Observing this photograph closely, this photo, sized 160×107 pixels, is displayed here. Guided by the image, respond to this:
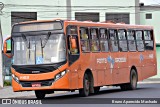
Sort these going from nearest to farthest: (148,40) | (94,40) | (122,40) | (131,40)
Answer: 1. (94,40)
2. (122,40)
3. (131,40)
4. (148,40)

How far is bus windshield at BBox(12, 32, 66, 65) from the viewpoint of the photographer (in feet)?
74.3

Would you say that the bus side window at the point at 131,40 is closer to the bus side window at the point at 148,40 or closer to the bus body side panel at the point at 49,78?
the bus side window at the point at 148,40

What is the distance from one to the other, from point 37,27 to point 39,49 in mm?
1022

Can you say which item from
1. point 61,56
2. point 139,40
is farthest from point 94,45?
point 139,40

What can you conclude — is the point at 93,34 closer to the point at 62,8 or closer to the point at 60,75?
the point at 60,75

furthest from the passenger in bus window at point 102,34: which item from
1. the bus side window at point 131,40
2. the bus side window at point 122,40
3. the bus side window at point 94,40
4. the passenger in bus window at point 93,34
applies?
the bus side window at point 131,40

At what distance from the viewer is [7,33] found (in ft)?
164

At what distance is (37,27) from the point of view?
76.6 ft

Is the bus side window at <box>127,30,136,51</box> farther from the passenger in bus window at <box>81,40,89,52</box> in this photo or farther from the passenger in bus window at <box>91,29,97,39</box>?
the passenger in bus window at <box>81,40,89,52</box>

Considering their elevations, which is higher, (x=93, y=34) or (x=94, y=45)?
(x=93, y=34)

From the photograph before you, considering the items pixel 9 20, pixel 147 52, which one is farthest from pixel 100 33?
pixel 9 20

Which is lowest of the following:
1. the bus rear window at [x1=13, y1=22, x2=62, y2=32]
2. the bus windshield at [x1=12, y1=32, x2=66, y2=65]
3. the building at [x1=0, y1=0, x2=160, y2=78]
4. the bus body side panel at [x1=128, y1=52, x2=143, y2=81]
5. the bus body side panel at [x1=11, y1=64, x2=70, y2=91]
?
the bus body side panel at [x1=11, y1=64, x2=70, y2=91]

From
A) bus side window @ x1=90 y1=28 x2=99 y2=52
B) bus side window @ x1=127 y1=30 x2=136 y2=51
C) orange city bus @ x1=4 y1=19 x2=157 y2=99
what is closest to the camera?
orange city bus @ x1=4 y1=19 x2=157 y2=99

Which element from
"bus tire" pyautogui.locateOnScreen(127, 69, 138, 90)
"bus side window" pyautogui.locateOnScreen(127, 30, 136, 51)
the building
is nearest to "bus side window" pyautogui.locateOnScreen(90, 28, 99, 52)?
"bus side window" pyautogui.locateOnScreen(127, 30, 136, 51)
